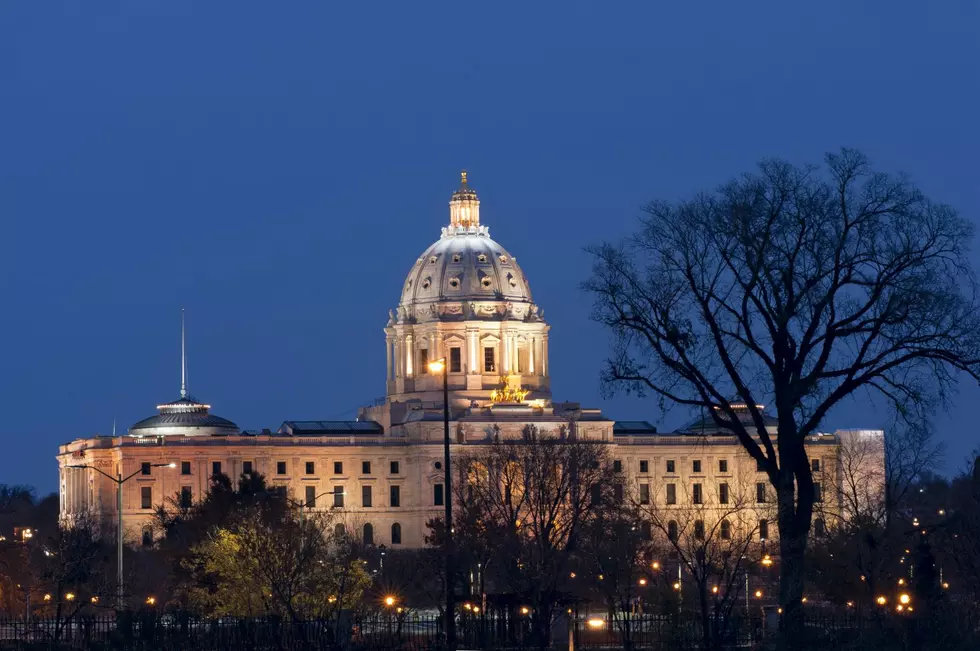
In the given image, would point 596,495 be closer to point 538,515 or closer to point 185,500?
point 538,515

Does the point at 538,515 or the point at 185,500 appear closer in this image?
the point at 538,515

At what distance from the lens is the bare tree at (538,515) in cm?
7019

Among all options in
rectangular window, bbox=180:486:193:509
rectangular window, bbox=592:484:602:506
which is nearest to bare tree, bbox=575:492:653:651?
rectangular window, bbox=592:484:602:506

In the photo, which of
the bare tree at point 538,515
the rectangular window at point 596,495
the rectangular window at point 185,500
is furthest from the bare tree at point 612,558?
the rectangular window at point 185,500

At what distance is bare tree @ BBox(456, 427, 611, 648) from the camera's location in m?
70.2

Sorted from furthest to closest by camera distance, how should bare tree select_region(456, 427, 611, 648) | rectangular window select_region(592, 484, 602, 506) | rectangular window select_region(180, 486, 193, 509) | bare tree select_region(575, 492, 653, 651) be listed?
1. rectangular window select_region(180, 486, 193, 509)
2. rectangular window select_region(592, 484, 602, 506)
3. bare tree select_region(575, 492, 653, 651)
4. bare tree select_region(456, 427, 611, 648)

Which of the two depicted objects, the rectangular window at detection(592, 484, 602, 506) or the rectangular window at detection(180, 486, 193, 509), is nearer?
the rectangular window at detection(592, 484, 602, 506)

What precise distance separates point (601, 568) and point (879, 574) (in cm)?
2175

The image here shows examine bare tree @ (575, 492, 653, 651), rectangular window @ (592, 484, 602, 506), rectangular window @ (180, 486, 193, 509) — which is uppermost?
rectangular window @ (180, 486, 193, 509)

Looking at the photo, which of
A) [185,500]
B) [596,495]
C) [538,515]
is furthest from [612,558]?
[185,500]

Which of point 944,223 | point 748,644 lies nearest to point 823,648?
point 748,644

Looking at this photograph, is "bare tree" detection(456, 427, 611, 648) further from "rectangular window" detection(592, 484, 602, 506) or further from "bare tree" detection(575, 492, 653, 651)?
"bare tree" detection(575, 492, 653, 651)

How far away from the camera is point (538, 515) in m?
122

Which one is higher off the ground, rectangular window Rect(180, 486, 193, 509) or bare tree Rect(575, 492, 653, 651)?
rectangular window Rect(180, 486, 193, 509)
